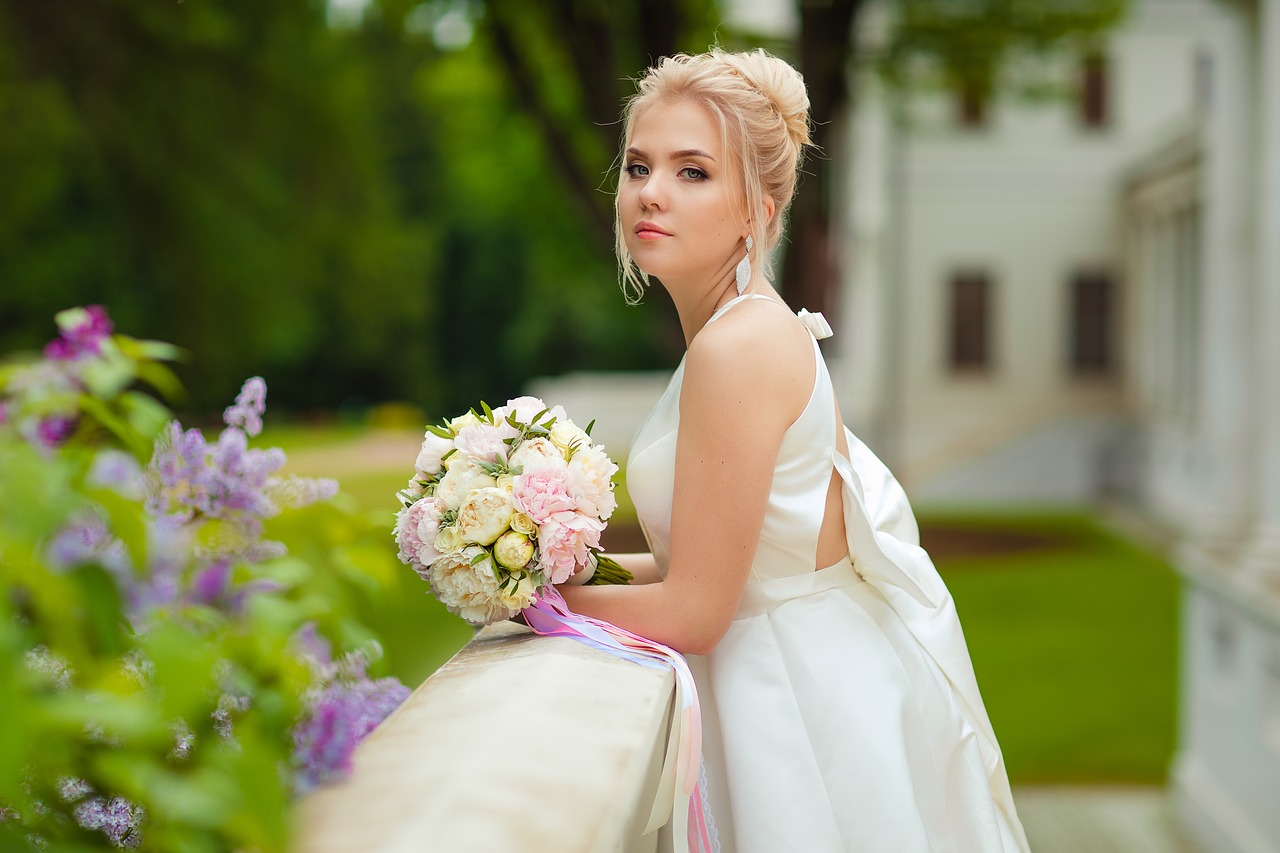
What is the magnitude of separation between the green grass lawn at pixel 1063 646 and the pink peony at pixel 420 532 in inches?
107

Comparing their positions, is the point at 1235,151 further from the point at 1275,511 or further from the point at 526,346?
the point at 526,346

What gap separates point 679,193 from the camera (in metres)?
2.38

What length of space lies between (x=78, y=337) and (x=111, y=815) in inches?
48.8

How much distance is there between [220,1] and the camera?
1636 cm

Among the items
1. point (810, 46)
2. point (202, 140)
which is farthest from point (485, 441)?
point (202, 140)

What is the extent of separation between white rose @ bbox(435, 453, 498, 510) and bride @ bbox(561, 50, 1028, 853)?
0.27 metres

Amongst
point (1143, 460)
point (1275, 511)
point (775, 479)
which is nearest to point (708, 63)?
point (775, 479)

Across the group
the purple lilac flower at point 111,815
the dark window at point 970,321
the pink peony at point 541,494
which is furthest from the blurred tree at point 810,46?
the purple lilac flower at point 111,815

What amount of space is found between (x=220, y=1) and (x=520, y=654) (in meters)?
16.3

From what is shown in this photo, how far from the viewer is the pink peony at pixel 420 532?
215 cm

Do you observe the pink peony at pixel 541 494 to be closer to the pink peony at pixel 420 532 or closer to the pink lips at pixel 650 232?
the pink peony at pixel 420 532

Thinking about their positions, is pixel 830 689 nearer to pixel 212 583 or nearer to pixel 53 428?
pixel 212 583

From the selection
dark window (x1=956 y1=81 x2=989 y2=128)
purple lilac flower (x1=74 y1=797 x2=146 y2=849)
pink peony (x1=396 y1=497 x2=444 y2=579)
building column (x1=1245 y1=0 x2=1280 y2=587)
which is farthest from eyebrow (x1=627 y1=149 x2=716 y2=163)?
dark window (x1=956 y1=81 x2=989 y2=128)

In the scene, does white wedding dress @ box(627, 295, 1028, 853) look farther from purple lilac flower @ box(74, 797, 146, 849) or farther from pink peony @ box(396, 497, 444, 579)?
purple lilac flower @ box(74, 797, 146, 849)
